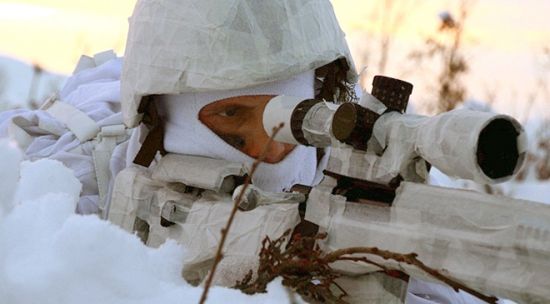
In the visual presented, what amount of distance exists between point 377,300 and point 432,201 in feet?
0.80

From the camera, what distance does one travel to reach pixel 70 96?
92.8 inches

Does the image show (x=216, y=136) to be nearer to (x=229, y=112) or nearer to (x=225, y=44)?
(x=229, y=112)

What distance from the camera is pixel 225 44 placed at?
1561 mm

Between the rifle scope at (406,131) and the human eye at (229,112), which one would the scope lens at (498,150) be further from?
the human eye at (229,112)

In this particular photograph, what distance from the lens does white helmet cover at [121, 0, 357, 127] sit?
156cm

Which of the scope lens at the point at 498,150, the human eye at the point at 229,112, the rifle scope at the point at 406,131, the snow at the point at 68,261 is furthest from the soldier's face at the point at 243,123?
the snow at the point at 68,261

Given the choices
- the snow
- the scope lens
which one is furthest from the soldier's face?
the snow

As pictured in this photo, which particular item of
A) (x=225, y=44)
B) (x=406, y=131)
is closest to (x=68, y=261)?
(x=406, y=131)

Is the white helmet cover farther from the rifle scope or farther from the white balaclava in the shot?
the rifle scope

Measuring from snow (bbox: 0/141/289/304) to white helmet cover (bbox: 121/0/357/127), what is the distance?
694 mm

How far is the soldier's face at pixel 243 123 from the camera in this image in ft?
5.29

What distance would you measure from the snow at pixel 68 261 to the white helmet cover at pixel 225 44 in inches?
27.3

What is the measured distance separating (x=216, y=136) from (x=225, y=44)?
17 cm

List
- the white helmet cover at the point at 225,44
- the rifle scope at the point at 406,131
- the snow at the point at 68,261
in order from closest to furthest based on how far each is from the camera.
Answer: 1. the snow at the point at 68,261
2. the rifle scope at the point at 406,131
3. the white helmet cover at the point at 225,44
